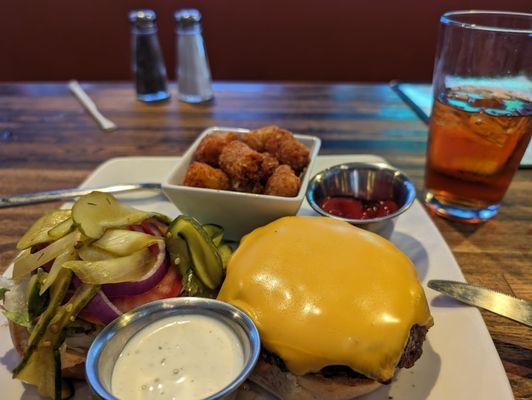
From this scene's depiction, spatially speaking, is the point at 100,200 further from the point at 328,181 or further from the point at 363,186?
the point at 363,186

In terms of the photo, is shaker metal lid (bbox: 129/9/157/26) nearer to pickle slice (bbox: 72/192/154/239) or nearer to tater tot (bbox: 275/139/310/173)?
tater tot (bbox: 275/139/310/173)

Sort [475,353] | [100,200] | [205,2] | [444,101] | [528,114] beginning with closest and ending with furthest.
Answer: [475,353] → [100,200] → [528,114] → [444,101] → [205,2]

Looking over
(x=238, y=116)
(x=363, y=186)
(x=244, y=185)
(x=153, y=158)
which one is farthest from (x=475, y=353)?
(x=238, y=116)

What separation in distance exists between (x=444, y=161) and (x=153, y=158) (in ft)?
4.13

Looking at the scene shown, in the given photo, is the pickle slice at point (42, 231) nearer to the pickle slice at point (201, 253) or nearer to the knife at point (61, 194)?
the pickle slice at point (201, 253)

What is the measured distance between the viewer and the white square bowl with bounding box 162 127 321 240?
4.75 feet

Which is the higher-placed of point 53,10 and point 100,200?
point 53,10

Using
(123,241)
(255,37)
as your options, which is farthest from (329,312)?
(255,37)

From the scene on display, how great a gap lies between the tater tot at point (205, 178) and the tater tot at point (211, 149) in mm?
116

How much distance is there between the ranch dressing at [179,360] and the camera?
940mm

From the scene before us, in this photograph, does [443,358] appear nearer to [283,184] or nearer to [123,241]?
[283,184]

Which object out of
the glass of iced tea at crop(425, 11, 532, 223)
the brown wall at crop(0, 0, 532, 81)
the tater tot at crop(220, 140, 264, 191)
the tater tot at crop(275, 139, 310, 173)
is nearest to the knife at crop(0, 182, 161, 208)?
the tater tot at crop(220, 140, 264, 191)

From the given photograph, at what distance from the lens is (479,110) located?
1.59 meters

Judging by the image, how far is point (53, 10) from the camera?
4.25 meters
